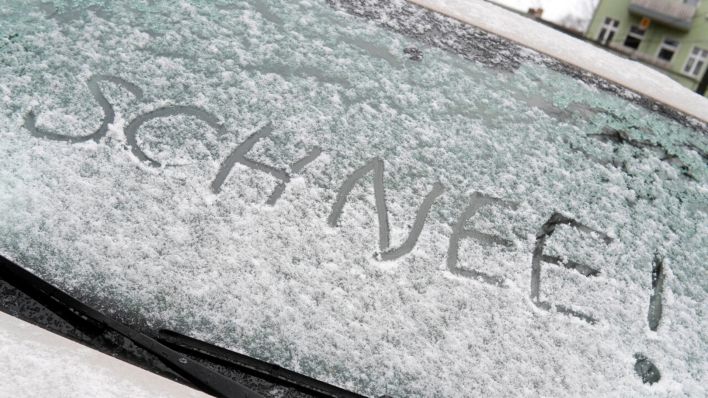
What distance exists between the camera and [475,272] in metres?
1.17

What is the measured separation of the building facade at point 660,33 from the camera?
14.0 metres

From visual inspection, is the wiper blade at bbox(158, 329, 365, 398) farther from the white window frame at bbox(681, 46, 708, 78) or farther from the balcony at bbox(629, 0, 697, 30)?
the white window frame at bbox(681, 46, 708, 78)

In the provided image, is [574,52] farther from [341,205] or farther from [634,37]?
[634,37]

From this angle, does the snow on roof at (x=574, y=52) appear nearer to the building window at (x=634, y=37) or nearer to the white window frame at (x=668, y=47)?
the white window frame at (x=668, y=47)

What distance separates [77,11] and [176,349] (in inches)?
36.7

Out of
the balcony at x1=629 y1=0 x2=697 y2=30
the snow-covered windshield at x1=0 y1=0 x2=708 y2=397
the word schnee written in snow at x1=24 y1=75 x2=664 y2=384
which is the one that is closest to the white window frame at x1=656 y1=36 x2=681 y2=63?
the balcony at x1=629 y1=0 x2=697 y2=30

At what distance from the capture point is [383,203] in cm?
122

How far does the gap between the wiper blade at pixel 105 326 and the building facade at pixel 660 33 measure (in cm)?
1580

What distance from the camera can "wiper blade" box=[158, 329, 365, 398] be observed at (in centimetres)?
99

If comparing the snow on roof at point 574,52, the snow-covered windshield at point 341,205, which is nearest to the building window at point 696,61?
the snow on roof at point 574,52

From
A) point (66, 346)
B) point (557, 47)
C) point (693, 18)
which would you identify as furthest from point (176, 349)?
point (693, 18)

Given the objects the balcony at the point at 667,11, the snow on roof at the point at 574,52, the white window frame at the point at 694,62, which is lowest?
the snow on roof at the point at 574,52

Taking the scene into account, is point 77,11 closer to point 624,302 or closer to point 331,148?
point 331,148

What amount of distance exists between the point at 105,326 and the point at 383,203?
592 millimetres
